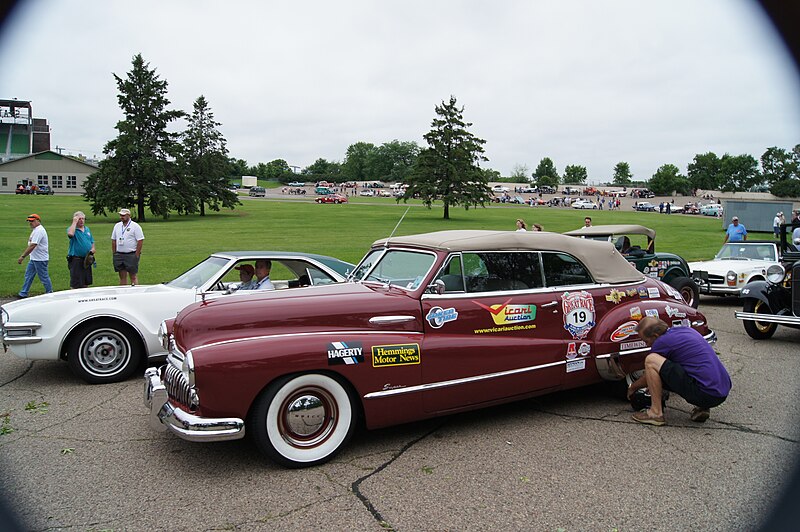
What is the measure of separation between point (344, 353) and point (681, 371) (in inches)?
112

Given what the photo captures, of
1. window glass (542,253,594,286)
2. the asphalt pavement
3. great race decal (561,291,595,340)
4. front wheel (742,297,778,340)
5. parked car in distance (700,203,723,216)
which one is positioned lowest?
the asphalt pavement

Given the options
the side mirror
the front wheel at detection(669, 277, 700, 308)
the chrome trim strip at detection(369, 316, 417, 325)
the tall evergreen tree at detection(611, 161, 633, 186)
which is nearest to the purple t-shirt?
the side mirror

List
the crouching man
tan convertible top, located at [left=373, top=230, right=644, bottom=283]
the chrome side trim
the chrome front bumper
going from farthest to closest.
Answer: the chrome side trim
tan convertible top, located at [left=373, top=230, right=644, bottom=283]
the crouching man
the chrome front bumper

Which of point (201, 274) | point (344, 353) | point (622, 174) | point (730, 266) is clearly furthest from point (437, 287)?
point (622, 174)

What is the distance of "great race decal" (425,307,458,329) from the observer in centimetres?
458

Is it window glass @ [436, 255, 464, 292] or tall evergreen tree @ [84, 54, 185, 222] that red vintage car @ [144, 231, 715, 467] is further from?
tall evergreen tree @ [84, 54, 185, 222]

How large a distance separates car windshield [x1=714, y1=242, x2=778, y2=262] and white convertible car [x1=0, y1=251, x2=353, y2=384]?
11.5m

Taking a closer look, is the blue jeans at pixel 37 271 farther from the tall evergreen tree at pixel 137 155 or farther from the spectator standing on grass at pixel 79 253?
the tall evergreen tree at pixel 137 155

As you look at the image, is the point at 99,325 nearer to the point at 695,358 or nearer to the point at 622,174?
the point at 695,358

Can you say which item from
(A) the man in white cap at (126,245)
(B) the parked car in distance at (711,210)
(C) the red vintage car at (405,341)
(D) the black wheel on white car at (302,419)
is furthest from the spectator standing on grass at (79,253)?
(B) the parked car in distance at (711,210)

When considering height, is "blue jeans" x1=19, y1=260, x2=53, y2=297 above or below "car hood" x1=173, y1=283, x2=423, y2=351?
below

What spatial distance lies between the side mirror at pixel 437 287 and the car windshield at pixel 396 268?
129mm

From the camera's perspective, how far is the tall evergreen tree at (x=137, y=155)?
1553 inches

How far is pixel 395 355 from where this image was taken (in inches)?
169
